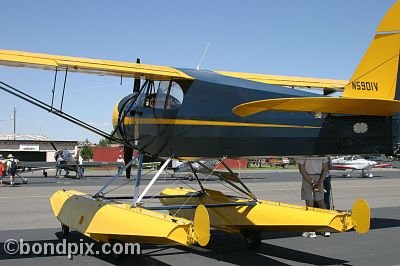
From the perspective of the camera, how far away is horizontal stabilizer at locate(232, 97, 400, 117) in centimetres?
574

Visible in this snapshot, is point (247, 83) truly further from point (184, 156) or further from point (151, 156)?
point (151, 156)

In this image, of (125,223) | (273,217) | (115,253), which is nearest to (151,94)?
(125,223)

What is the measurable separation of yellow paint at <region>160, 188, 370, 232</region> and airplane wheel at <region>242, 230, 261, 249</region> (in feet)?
0.30

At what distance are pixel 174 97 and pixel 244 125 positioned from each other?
132cm

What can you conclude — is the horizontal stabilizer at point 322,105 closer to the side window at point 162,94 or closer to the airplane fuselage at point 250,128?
the airplane fuselage at point 250,128

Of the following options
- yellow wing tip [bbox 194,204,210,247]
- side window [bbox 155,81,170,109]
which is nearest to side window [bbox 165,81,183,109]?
side window [bbox 155,81,170,109]

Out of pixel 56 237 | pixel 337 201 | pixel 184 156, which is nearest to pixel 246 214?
pixel 184 156

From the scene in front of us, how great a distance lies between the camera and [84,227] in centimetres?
722

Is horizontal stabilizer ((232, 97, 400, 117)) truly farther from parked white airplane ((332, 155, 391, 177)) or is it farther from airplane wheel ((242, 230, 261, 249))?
parked white airplane ((332, 155, 391, 177))

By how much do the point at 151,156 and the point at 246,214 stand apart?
1931 mm

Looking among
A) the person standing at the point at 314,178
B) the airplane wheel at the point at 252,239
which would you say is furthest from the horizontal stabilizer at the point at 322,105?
the person standing at the point at 314,178

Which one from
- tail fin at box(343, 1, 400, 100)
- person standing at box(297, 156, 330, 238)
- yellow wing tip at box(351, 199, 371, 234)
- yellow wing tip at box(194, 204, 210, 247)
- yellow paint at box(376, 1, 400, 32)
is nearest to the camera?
yellow wing tip at box(194, 204, 210, 247)

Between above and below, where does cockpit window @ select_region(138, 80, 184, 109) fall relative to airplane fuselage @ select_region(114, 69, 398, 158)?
above

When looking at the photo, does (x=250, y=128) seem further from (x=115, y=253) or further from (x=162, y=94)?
Result: (x=115, y=253)
